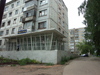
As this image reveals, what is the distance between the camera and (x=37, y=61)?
36.2ft

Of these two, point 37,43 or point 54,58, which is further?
point 37,43

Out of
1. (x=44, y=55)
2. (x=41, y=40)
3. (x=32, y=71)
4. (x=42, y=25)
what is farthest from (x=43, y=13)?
(x=32, y=71)

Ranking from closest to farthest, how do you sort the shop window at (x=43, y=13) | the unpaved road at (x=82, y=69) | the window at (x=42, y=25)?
1. the unpaved road at (x=82, y=69)
2. the window at (x=42, y=25)
3. the shop window at (x=43, y=13)

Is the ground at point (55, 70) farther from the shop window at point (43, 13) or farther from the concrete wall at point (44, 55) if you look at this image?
the shop window at point (43, 13)

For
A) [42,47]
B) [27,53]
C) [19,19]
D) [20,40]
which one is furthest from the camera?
[19,19]

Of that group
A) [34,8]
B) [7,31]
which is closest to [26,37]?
[34,8]

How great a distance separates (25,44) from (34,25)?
416cm

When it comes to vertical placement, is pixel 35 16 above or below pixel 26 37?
above

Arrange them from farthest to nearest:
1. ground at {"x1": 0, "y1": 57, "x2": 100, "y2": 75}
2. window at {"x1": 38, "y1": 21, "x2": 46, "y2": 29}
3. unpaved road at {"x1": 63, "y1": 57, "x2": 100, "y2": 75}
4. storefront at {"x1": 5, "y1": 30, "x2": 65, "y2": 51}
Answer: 1. window at {"x1": 38, "y1": 21, "x2": 46, "y2": 29}
2. storefront at {"x1": 5, "y1": 30, "x2": 65, "y2": 51}
3. ground at {"x1": 0, "y1": 57, "x2": 100, "y2": 75}
4. unpaved road at {"x1": 63, "y1": 57, "x2": 100, "y2": 75}

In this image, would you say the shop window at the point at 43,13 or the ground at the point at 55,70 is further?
the shop window at the point at 43,13

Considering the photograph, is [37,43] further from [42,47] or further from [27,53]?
[27,53]

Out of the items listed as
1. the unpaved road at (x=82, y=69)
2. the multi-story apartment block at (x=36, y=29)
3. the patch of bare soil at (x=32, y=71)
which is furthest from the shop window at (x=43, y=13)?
the patch of bare soil at (x=32, y=71)

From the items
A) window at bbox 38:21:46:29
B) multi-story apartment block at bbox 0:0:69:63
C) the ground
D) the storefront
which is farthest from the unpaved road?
window at bbox 38:21:46:29

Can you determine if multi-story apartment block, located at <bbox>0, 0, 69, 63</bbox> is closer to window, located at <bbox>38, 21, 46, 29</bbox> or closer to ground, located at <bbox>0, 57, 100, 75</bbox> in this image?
window, located at <bbox>38, 21, 46, 29</bbox>
